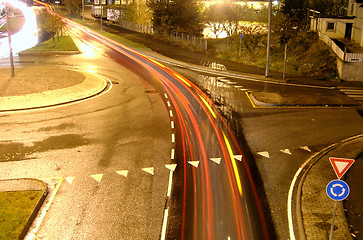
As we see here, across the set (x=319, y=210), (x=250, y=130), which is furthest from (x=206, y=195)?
(x=250, y=130)

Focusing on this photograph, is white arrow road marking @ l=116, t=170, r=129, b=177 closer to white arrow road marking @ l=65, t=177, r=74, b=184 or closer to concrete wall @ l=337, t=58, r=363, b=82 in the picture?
white arrow road marking @ l=65, t=177, r=74, b=184

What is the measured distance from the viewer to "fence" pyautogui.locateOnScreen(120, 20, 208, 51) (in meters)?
47.0

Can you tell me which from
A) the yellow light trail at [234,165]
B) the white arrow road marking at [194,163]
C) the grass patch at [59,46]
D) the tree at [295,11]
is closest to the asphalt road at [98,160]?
the white arrow road marking at [194,163]

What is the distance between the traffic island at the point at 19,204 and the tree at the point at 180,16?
4143 centimetres

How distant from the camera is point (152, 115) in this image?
22500 mm

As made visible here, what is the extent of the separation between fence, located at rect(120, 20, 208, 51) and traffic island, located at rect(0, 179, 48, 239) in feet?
115

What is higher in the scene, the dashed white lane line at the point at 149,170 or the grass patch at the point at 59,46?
the grass patch at the point at 59,46

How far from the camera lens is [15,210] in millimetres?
12336

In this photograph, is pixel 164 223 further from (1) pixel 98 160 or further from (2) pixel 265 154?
(2) pixel 265 154

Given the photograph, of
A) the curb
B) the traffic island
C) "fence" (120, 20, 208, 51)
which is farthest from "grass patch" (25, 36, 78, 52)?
the traffic island

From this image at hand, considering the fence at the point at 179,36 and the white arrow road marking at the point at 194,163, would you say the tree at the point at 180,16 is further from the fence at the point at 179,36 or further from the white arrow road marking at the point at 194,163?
the white arrow road marking at the point at 194,163

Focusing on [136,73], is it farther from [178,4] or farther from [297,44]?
[178,4]

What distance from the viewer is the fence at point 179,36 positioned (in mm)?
47000

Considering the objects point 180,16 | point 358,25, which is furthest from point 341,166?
point 180,16
